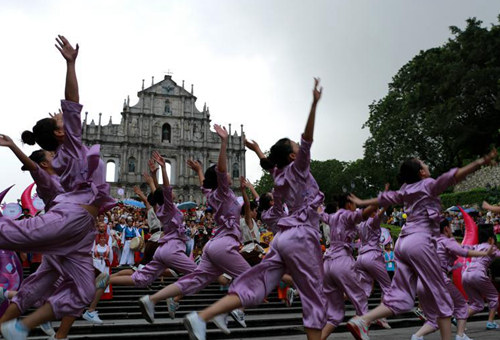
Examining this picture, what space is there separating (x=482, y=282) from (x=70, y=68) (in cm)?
Answer: 612

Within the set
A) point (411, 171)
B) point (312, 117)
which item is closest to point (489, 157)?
point (411, 171)

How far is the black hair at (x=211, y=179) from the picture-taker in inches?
213

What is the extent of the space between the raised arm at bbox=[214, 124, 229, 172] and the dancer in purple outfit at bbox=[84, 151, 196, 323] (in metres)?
0.97

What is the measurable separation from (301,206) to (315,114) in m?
0.82

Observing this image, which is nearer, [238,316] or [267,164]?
[267,164]

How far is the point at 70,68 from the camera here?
132 inches

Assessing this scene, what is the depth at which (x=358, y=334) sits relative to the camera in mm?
3707

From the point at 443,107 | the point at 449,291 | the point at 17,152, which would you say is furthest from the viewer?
the point at 443,107

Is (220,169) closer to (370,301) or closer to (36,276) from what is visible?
(36,276)

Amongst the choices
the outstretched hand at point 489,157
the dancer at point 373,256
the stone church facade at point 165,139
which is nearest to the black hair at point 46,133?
the outstretched hand at point 489,157

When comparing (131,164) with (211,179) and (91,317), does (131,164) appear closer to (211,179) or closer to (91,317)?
(91,317)

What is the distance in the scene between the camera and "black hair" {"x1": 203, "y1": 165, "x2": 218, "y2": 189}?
542cm

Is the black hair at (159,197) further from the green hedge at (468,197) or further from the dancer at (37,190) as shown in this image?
the green hedge at (468,197)

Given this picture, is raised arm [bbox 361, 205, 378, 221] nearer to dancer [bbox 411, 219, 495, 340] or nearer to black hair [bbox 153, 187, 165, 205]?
dancer [bbox 411, 219, 495, 340]
